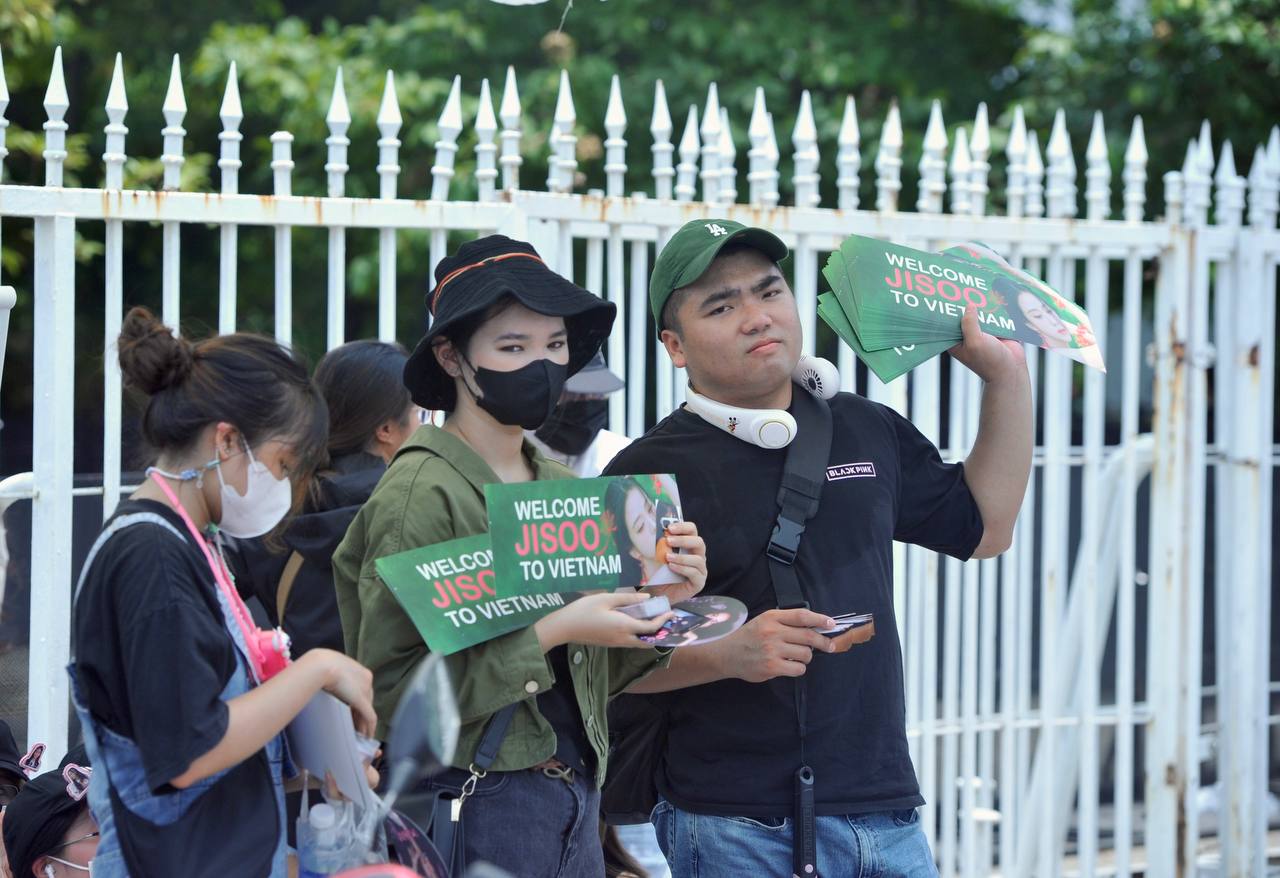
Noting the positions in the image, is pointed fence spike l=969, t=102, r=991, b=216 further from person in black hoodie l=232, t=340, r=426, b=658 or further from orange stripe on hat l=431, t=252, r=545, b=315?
orange stripe on hat l=431, t=252, r=545, b=315

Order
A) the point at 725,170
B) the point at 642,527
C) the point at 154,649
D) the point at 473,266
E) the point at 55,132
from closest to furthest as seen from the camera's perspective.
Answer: the point at 154,649, the point at 642,527, the point at 473,266, the point at 55,132, the point at 725,170

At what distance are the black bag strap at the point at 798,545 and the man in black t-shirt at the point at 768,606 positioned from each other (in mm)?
22

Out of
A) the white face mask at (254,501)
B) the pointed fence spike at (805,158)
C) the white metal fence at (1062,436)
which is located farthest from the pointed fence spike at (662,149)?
the white face mask at (254,501)

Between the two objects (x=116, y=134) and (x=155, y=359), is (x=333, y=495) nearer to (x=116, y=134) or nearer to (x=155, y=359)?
(x=155, y=359)

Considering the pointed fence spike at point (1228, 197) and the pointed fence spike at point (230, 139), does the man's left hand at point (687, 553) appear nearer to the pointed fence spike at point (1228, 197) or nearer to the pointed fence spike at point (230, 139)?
the pointed fence spike at point (230, 139)

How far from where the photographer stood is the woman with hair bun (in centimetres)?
220

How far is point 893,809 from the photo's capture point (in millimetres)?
2822

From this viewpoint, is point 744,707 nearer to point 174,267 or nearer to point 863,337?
point 863,337

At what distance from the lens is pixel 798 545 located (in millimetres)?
2842

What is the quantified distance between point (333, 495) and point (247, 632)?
98 cm

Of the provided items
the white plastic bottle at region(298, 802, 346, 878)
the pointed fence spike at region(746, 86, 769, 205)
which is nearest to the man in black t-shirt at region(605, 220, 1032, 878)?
the white plastic bottle at region(298, 802, 346, 878)

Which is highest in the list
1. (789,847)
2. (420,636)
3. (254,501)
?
(254,501)

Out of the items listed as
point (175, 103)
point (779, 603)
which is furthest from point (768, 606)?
point (175, 103)

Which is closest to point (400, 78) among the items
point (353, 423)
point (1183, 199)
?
point (1183, 199)
